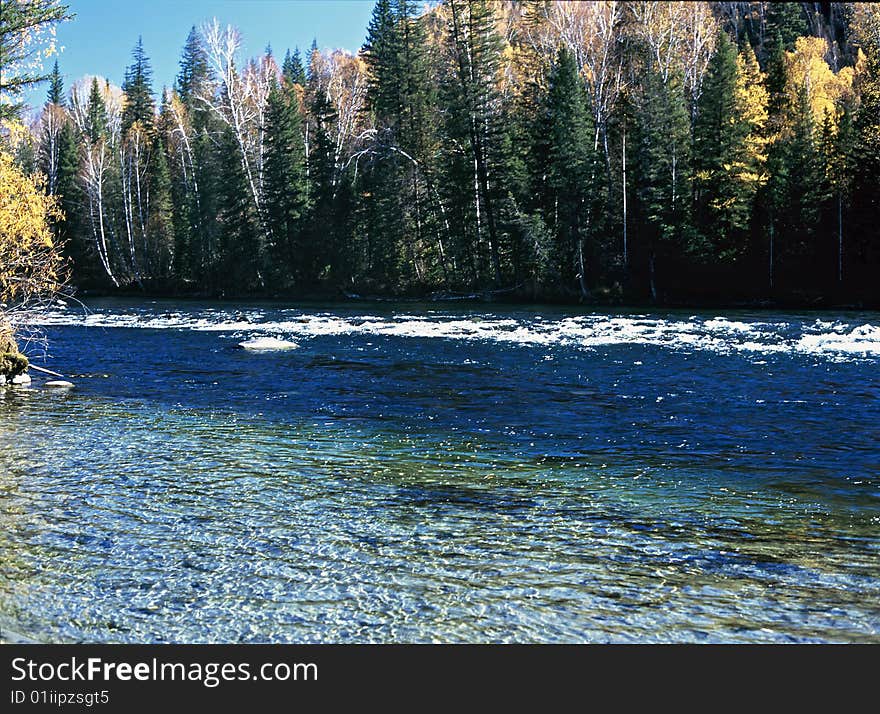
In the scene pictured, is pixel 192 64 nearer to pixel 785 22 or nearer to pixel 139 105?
pixel 139 105

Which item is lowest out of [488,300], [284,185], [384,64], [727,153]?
[488,300]

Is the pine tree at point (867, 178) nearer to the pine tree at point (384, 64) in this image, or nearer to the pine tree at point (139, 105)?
the pine tree at point (384, 64)

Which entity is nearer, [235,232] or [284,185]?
[284,185]

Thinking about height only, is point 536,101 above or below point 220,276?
above

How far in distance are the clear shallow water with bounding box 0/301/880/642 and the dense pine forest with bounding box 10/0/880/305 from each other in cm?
2640

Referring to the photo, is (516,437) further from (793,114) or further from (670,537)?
(793,114)

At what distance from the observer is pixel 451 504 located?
28.9 feet

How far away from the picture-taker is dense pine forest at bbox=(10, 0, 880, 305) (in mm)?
43500

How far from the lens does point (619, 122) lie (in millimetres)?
49156

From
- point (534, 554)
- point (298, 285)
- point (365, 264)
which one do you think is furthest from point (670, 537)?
point (298, 285)

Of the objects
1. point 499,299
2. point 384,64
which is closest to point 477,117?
point 499,299

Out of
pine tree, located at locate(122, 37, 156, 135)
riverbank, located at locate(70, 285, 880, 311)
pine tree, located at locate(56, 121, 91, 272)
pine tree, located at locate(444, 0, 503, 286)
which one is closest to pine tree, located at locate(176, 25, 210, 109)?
pine tree, located at locate(122, 37, 156, 135)

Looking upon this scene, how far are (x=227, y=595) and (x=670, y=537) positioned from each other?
419 centimetres

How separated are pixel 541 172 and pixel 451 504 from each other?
144 ft
